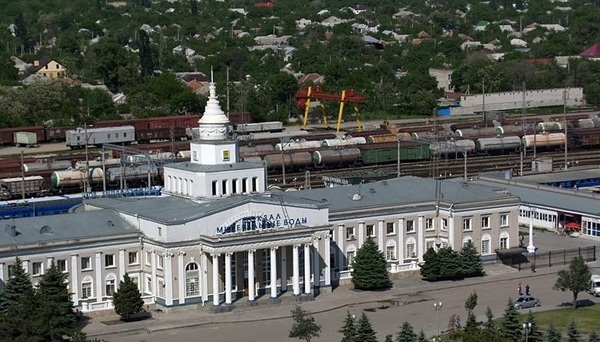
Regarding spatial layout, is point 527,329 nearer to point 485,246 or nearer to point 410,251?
point 410,251

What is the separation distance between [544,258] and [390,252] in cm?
799

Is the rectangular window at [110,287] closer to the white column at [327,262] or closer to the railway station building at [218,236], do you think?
the railway station building at [218,236]

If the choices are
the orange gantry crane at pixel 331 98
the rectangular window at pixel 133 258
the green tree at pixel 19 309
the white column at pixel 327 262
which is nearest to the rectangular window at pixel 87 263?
the rectangular window at pixel 133 258

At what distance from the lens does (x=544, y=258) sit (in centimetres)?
7275

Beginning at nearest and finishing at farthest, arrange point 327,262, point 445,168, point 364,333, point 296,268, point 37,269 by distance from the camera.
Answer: point 364,333, point 37,269, point 296,268, point 327,262, point 445,168

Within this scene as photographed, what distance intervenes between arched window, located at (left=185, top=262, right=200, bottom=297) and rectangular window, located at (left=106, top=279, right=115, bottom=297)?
3.09m

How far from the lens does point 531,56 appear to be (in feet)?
604

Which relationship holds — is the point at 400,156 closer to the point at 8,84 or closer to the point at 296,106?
the point at 296,106

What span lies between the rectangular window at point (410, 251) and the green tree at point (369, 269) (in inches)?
132

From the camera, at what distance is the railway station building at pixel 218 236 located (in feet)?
205

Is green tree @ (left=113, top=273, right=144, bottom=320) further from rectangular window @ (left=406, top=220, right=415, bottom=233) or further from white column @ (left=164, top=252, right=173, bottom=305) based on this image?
rectangular window @ (left=406, top=220, right=415, bottom=233)

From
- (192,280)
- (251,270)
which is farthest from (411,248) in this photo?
(192,280)

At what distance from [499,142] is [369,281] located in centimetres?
4780

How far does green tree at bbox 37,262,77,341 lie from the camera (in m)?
52.4
